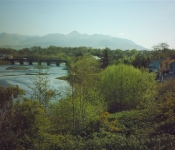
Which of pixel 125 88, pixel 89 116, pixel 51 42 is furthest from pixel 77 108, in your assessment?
pixel 51 42

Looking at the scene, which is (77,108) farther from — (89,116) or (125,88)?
(125,88)

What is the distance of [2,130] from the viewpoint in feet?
11.4

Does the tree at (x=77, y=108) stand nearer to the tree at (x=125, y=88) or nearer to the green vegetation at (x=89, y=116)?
the green vegetation at (x=89, y=116)

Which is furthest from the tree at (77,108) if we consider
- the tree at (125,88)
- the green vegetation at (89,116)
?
the tree at (125,88)

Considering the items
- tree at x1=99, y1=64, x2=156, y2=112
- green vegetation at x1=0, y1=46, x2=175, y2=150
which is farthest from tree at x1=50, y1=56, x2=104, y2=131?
tree at x1=99, y1=64, x2=156, y2=112

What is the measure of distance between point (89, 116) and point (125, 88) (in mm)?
3893

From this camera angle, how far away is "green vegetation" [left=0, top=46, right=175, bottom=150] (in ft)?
13.1

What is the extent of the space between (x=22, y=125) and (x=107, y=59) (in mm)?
22092

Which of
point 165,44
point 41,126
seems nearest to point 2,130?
point 41,126

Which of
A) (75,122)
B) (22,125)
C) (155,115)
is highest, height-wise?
(22,125)

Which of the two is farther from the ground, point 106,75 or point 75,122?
point 106,75

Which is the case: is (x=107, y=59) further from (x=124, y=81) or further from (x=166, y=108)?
(x=166, y=108)

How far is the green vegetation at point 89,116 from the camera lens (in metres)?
4.01

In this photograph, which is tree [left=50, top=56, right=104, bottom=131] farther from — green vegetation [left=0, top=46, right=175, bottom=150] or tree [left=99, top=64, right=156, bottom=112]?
tree [left=99, top=64, right=156, bottom=112]
